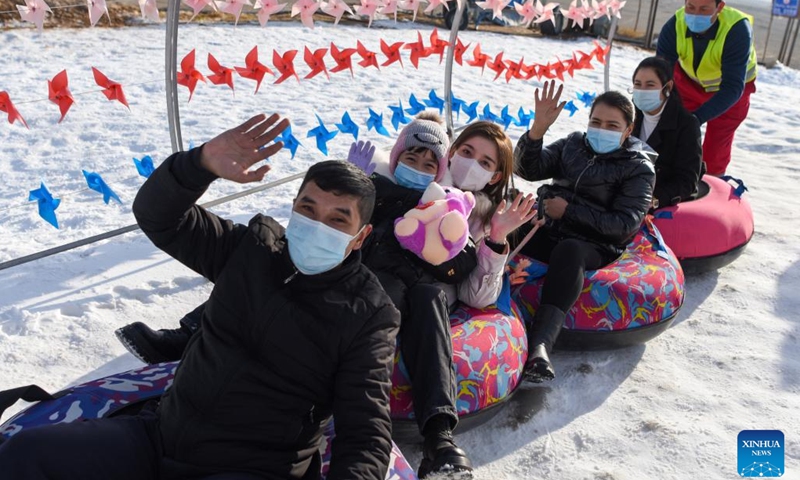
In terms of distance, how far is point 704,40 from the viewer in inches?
212

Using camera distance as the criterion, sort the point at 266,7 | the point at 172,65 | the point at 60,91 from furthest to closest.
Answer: the point at 266,7 < the point at 172,65 < the point at 60,91

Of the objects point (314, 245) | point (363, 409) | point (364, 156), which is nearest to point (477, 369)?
point (363, 409)

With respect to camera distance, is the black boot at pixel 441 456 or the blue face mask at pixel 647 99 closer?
the black boot at pixel 441 456

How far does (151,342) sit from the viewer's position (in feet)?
10.6

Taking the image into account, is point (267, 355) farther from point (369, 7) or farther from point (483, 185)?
point (369, 7)

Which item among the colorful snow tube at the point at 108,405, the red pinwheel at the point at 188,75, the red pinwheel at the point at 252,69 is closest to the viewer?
the colorful snow tube at the point at 108,405

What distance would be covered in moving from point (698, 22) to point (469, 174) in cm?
287

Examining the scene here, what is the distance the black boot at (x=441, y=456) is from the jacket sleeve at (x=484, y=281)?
2.31 feet

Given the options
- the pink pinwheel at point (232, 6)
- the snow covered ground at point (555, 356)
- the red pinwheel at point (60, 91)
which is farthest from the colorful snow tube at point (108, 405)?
the pink pinwheel at point (232, 6)

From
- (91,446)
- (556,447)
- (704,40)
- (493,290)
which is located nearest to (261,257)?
(91,446)

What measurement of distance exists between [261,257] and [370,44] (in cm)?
974

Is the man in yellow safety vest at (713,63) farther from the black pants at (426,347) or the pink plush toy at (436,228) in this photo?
the black pants at (426,347)

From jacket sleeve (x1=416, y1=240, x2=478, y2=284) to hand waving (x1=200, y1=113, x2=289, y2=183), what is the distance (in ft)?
3.21

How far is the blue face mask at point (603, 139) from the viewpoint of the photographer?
3.92 m
